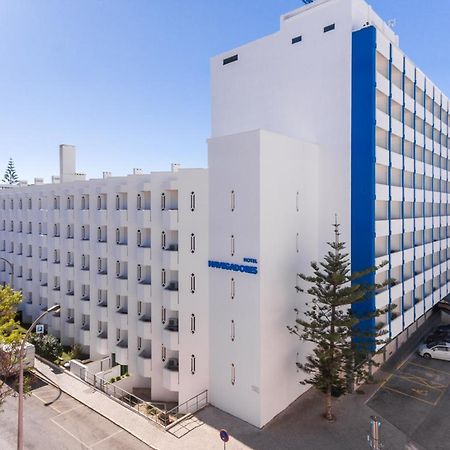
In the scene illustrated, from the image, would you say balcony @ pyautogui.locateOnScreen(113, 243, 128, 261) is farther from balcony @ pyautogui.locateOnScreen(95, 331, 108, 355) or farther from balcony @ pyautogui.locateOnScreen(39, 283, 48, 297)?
balcony @ pyautogui.locateOnScreen(39, 283, 48, 297)

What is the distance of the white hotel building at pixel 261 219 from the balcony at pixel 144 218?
0.08 m

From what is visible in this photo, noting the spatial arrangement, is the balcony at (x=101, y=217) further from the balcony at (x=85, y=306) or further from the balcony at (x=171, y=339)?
the balcony at (x=171, y=339)

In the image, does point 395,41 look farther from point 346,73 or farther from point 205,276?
point 205,276

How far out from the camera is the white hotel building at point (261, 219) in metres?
21.5

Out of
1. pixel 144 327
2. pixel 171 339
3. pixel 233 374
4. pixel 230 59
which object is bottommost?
pixel 233 374

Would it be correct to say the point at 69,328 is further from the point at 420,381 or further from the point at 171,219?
the point at 420,381

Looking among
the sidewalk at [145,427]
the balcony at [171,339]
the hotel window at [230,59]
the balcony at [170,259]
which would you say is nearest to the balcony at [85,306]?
the sidewalk at [145,427]

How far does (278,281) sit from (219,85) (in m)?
19.1

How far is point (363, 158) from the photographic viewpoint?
23.8m

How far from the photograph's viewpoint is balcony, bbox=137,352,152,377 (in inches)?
1056

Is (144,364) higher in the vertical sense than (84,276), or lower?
lower

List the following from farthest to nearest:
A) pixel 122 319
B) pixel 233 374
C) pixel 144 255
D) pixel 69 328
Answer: pixel 69 328, pixel 122 319, pixel 144 255, pixel 233 374

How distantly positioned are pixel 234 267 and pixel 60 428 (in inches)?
551

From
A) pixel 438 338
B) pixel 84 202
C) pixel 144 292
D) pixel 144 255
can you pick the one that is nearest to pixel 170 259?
pixel 144 255
